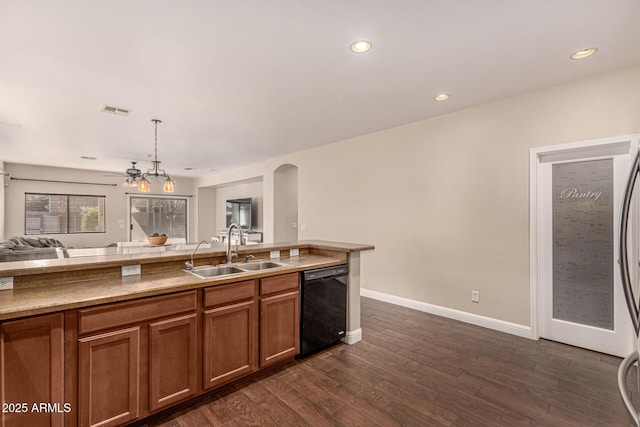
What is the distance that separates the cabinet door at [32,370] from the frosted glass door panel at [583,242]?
421 cm

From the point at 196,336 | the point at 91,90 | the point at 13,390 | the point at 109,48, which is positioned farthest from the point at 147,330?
the point at 91,90

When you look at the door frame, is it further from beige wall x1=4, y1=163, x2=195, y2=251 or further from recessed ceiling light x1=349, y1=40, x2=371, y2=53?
beige wall x1=4, y1=163, x2=195, y2=251

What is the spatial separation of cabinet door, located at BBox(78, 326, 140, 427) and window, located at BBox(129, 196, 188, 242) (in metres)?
8.09

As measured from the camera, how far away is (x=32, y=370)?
4.87 feet

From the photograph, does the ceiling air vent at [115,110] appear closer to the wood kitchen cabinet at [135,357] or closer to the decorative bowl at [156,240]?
the decorative bowl at [156,240]

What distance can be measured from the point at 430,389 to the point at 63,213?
30.8 feet

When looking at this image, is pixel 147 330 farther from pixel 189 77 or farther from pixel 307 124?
pixel 307 124

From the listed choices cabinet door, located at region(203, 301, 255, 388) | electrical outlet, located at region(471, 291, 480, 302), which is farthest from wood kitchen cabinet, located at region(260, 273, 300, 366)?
electrical outlet, located at region(471, 291, 480, 302)

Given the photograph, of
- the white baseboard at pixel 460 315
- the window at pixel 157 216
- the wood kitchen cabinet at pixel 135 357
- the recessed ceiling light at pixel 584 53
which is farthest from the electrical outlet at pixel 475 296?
the window at pixel 157 216

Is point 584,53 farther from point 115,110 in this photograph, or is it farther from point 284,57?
point 115,110

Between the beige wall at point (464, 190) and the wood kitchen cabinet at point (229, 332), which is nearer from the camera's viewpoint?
the wood kitchen cabinet at point (229, 332)

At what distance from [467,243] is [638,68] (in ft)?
7.19

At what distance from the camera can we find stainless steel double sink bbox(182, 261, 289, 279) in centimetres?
249

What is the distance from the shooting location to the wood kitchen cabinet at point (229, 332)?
210cm
